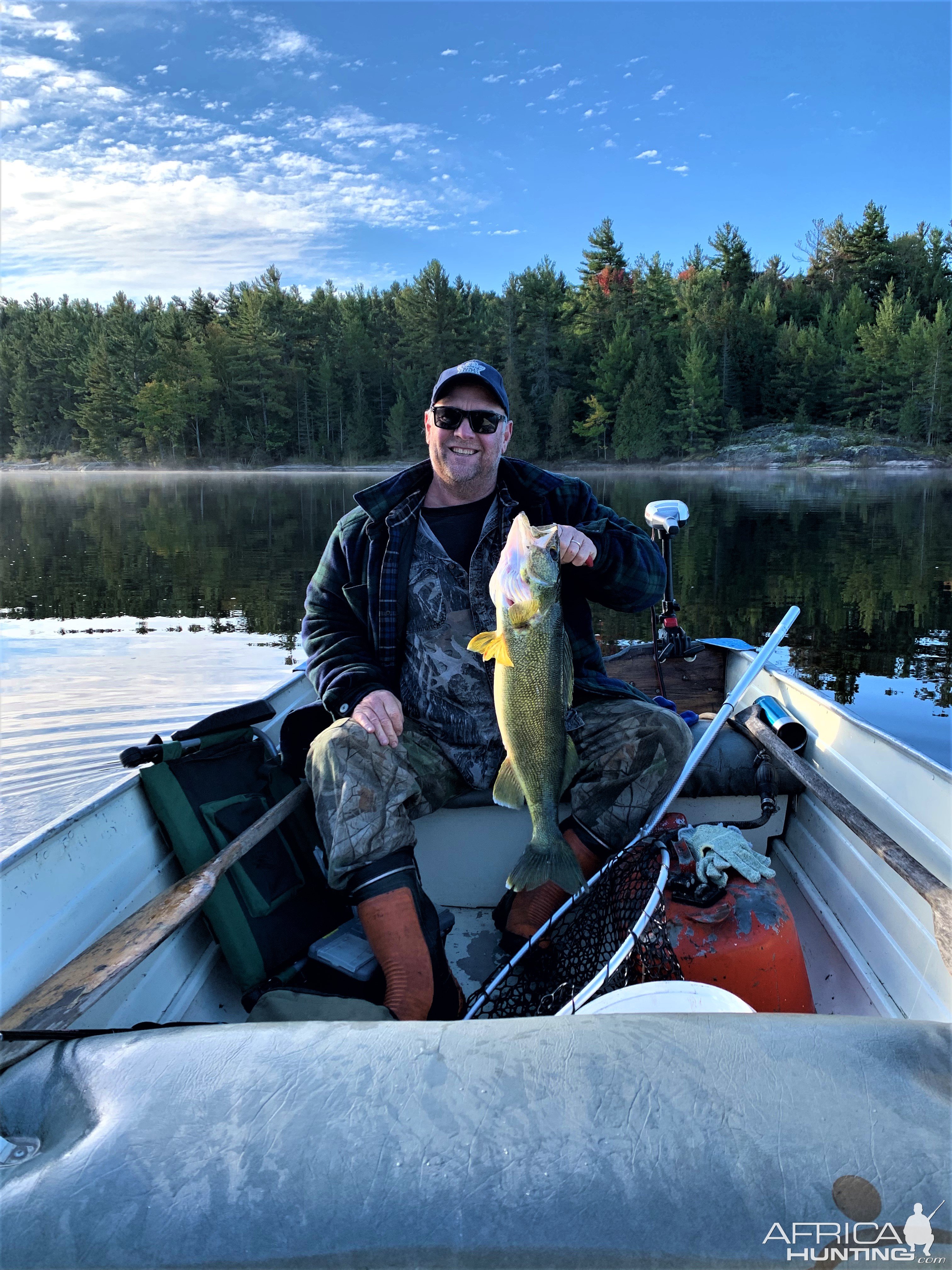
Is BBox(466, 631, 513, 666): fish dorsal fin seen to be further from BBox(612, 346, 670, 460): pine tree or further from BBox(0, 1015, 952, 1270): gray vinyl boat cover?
BBox(612, 346, 670, 460): pine tree

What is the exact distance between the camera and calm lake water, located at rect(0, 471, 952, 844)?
849cm

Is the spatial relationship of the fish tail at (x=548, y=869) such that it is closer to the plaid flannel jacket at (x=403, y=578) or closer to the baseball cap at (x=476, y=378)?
the plaid flannel jacket at (x=403, y=578)

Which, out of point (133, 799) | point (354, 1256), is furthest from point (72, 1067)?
point (133, 799)

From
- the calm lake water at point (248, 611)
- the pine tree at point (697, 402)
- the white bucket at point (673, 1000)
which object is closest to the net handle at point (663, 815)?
the white bucket at point (673, 1000)

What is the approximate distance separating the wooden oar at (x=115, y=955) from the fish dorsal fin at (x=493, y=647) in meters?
1.06

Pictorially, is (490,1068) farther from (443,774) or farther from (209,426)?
(209,426)

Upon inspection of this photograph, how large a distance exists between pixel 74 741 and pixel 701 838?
264 inches

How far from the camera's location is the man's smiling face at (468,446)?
11.6 feet

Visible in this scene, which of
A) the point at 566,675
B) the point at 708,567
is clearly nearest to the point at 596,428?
the point at 708,567

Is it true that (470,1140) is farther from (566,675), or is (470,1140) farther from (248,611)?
(248,611)

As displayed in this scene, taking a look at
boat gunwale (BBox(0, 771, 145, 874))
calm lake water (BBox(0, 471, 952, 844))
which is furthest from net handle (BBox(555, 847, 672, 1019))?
calm lake water (BBox(0, 471, 952, 844))

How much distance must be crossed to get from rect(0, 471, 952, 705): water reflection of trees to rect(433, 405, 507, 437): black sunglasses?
7.65 m

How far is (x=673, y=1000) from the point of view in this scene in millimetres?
1857

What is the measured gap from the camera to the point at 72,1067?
63.7 inches
